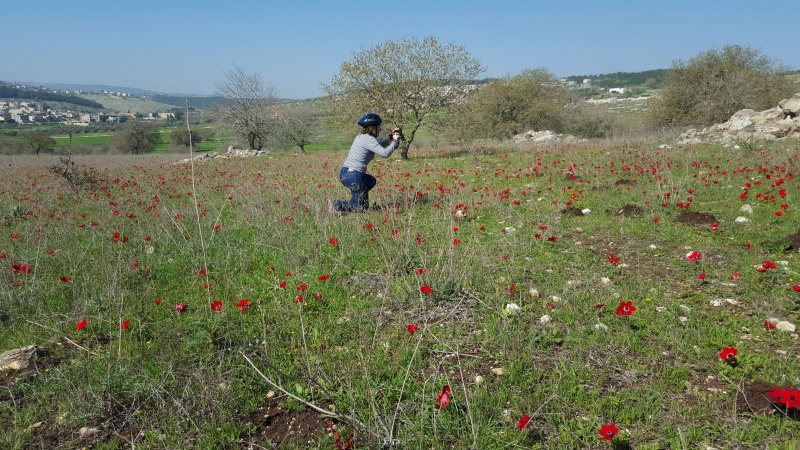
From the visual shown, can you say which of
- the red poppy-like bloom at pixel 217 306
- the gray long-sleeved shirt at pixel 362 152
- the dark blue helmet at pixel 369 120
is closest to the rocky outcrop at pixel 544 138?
the dark blue helmet at pixel 369 120

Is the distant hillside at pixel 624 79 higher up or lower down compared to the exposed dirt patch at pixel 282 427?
higher up

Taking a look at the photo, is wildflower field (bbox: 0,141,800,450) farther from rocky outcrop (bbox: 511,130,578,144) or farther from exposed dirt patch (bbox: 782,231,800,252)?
rocky outcrop (bbox: 511,130,578,144)

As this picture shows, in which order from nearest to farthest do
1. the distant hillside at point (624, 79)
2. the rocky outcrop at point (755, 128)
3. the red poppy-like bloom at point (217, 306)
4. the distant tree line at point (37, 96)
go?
the red poppy-like bloom at point (217, 306)
the rocky outcrop at point (755, 128)
the distant tree line at point (37, 96)
the distant hillside at point (624, 79)

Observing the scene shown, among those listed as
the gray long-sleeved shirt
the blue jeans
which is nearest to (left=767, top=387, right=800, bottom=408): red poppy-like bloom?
the blue jeans

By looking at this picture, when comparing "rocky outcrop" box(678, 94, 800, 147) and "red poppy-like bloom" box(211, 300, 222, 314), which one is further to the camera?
"rocky outcrop" box(678, 94, 800, 147)

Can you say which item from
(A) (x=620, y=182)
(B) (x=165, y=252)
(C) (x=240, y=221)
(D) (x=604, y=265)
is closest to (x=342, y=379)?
(D) (x=604, y=265)

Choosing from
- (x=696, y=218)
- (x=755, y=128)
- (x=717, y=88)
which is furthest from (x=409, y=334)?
(x=717, y=88)

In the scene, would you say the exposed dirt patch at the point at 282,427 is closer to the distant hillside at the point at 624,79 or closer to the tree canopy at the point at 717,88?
the tree canopy at the point at 717,88

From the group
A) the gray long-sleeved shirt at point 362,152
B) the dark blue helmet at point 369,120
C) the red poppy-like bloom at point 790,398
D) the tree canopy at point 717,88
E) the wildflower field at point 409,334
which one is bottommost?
the wildflower field at point 409,334

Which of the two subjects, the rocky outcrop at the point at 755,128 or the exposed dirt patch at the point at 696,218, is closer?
the exposed dirt patch at the point at 696,218

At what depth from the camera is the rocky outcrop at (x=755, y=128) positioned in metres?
14.5

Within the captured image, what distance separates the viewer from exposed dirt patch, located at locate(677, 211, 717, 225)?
6.12 m

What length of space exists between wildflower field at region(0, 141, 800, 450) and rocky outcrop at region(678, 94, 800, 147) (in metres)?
10.1

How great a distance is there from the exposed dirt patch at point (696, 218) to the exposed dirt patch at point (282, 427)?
20.4 feet
